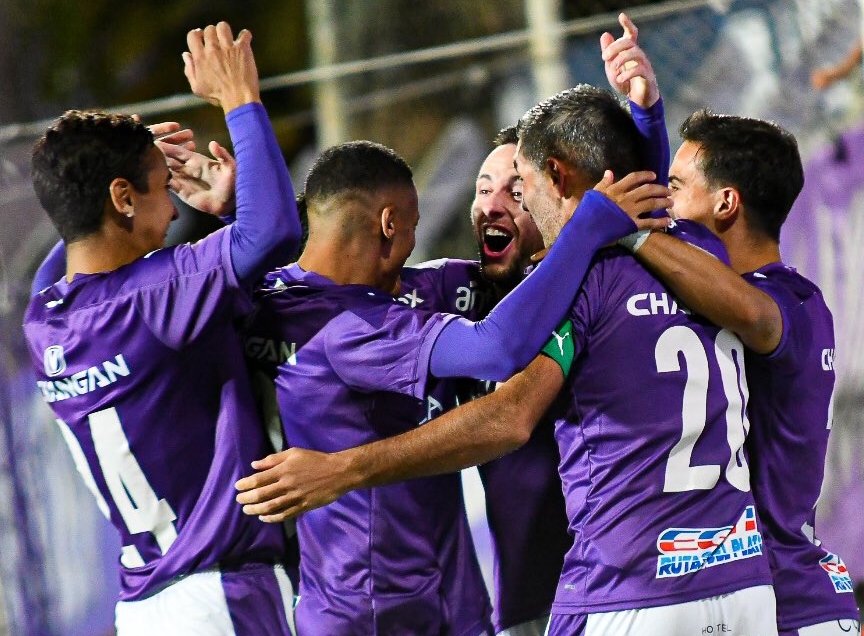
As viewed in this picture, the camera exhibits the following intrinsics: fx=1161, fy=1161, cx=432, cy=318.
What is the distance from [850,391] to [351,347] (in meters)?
3.59

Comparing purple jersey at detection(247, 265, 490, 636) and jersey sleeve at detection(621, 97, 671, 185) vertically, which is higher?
jersey sleeve at detection(621, 97, 671, 185)

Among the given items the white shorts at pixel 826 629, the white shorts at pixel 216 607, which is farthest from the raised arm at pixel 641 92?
the white shorts at pixel 216 607

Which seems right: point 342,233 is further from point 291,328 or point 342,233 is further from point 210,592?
point 210,592

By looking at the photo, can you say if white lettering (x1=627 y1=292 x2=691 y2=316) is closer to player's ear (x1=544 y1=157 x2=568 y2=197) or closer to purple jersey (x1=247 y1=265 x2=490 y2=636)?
player's ear (x1=544 y1=157 x2=568 y2=197)

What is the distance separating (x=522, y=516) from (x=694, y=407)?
84cm

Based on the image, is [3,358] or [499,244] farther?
[3,358]

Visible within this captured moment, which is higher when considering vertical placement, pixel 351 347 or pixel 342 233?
pixel 342 233

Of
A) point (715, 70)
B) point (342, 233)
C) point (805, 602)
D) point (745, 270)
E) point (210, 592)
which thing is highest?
point (715, 70)

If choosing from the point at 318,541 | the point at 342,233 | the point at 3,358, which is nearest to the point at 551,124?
the point at 342,233

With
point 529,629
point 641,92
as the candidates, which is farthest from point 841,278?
point 641,92

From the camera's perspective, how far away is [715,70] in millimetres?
5820

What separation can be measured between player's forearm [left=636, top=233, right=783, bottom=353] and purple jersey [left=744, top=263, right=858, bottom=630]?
25cm

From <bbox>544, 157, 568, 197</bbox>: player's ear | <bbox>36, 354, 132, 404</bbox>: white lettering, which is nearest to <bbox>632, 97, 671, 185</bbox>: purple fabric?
<bbox>544, 157, 568, 197</bbox>: player's ear

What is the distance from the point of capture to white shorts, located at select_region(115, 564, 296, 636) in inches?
122
